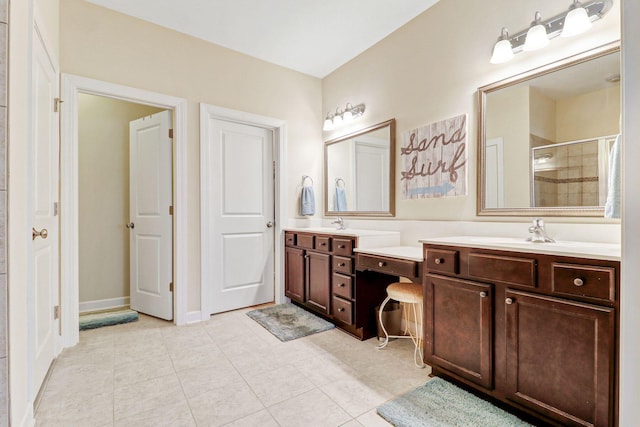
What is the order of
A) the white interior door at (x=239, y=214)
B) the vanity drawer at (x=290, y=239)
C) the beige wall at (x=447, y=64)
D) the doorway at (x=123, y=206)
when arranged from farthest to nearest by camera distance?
1. the vanity drawer at (x=290, y=239)
2. the white interior door at (x=239, y=214)
3. the doorway at (x=123, y=206)
4. the beige wall at (x=447, y=64)

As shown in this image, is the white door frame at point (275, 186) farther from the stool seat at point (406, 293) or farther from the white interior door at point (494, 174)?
the white interior door at point (494, 174)

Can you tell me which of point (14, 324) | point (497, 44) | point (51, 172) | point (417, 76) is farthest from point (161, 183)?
point (497, 44)

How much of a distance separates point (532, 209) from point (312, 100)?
8.84 ft

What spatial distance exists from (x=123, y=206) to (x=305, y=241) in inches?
82.1

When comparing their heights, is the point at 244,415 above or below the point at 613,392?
below

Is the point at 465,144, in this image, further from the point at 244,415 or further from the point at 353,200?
the point at 244,415

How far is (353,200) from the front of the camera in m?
3.28

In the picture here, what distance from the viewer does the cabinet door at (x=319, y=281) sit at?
2766mm

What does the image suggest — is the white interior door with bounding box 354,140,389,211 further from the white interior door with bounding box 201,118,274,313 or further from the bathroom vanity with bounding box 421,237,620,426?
the bathroom vanity with bounding box 421,237,620,426

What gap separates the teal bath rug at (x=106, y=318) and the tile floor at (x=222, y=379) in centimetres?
11

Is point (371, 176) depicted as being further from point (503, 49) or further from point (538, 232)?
point (538, 232)

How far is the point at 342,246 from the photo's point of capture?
260cm

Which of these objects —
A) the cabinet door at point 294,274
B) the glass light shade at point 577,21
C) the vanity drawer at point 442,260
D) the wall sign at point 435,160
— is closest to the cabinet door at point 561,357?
the vanity drawer at point 442,260

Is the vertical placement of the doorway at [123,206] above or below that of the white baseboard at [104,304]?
above
